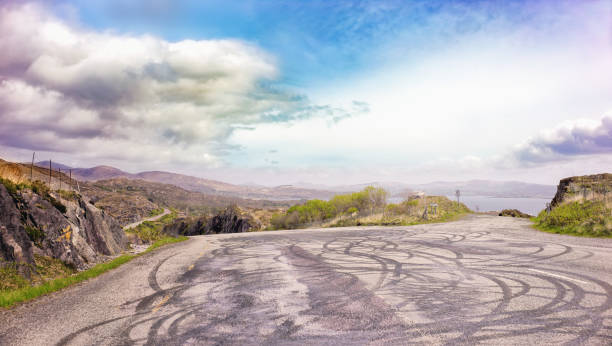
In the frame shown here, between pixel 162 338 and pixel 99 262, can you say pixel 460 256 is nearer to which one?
pixel 162 338

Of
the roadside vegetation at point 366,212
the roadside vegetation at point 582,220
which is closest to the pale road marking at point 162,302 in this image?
the roadside vegetation at point 582,220

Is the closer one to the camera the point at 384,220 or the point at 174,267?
the point at 174,267

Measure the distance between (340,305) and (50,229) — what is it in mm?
11381

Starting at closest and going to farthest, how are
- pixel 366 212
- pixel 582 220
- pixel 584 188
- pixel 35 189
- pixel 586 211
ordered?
pixel 35 189 → pixel 582 220 → pixel 586 211 → pixel 584 188 → pixel 366 212

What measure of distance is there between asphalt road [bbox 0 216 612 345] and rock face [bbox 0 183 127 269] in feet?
7.85

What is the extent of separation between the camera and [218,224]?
231 ft

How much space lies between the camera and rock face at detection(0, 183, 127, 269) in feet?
33.4

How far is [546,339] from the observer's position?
4.44 meters

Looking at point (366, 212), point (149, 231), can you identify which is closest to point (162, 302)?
point (149, 231)

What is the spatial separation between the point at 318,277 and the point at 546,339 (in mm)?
5336

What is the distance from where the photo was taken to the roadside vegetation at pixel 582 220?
55.1 feet

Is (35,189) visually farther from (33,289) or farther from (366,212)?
(366,212)

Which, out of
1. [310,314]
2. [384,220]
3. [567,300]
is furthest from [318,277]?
[384,220]

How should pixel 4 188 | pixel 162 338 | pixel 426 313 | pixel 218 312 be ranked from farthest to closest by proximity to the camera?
pixel 4 188 < pixel 218 312 < pixel 426 313 < pixel 162 338
